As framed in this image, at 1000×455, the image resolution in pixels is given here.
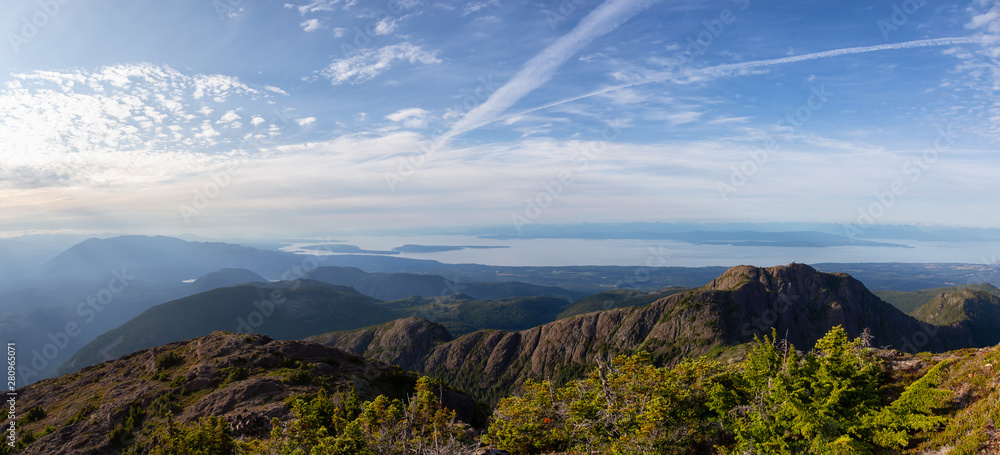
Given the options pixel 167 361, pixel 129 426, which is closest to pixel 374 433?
pixel 129 426

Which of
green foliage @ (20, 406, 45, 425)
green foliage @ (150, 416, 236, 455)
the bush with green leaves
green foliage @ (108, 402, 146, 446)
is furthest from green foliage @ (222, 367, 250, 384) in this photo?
the bush with green leaves

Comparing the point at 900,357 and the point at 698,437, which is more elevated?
the point at 900,357

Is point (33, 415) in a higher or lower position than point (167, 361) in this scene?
lower

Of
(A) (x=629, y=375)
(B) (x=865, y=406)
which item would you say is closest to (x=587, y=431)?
(A) (x=629, y=375)

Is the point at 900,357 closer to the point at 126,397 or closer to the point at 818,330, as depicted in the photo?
the point at 126,397

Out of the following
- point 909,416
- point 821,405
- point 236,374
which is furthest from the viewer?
point 236,374

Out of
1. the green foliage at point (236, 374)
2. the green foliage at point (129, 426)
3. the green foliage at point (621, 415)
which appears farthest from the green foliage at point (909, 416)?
the green foliage at point (236, 374)

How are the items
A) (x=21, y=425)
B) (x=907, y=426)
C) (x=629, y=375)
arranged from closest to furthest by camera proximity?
(x=907, y=426)
(x=629, y=375)
(x=21, y=425)

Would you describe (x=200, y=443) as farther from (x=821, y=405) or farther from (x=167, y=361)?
(x=167, y=361)
